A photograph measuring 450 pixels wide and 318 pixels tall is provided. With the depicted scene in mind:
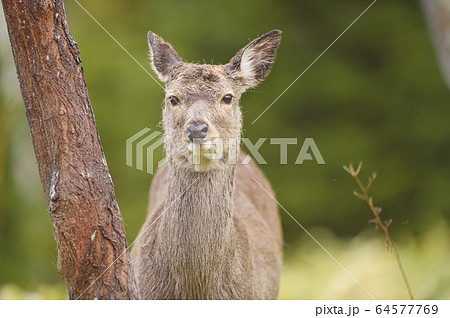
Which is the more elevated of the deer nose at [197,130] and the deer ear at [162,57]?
the deer ear at [162,57]

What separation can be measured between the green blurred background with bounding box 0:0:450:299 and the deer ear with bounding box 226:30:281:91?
520 cm

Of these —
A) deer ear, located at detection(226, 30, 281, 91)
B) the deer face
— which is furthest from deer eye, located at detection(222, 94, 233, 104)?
deer ear, located at detection(226, 30, 281, 91)

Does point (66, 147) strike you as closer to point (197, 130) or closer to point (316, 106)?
point (197, 130)

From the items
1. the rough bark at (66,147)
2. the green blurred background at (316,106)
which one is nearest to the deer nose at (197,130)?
the rough bark at (66,147)

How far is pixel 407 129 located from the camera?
36.0 feet

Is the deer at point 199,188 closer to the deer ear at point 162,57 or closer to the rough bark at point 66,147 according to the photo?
the deer ear at point 162,57

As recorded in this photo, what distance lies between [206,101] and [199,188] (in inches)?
25.5

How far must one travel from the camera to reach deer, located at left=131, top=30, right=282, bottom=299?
15.2 ft

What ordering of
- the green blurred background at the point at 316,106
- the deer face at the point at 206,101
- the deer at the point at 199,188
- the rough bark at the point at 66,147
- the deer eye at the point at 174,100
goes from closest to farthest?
1. the rough bark at the point at 66,147
2. the deer face at the point at 206,101
3. the deer at the point at 199,188
4. the deer eye at the point at 174,100
5. the green blurred background at the point at 316,106

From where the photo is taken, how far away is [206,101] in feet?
15.4

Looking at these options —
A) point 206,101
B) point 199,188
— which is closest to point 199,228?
point 199,188

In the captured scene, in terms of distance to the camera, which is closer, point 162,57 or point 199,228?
point 199,228

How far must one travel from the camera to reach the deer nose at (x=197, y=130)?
14.3 feet

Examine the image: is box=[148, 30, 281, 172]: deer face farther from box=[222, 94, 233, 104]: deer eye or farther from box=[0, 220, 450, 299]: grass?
box=[0, 220, 450, 299]: grass
